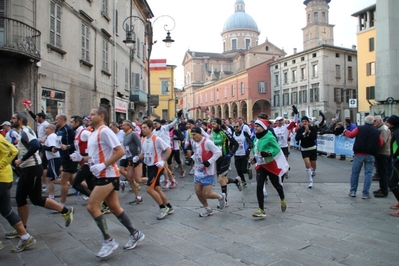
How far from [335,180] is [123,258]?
7.95m

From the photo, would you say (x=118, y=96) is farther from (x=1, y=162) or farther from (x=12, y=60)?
(x=1, y=162)

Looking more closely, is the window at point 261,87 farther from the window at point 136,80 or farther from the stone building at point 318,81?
the window at point 136,80

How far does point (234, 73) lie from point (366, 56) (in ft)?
123

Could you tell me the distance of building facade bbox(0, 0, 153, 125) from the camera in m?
11.4

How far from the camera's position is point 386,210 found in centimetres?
683

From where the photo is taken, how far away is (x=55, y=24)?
13594 millimetres

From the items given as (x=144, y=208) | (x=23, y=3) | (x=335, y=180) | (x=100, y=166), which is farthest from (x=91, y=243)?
(x=23, y=3)

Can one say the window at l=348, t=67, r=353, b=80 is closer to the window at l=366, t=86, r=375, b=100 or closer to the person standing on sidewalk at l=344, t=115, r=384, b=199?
the window at l=366, t=86, r=375, b=100

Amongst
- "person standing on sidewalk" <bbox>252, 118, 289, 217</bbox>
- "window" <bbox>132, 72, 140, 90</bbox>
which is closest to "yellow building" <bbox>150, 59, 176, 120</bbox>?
"window" <bbox>132, 72, 140, 90</bbox>

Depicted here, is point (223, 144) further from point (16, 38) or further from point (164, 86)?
point (164, 86)

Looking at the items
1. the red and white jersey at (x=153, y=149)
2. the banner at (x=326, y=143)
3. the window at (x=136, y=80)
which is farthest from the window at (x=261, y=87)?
the red and white jersey at (x=153, y=149)

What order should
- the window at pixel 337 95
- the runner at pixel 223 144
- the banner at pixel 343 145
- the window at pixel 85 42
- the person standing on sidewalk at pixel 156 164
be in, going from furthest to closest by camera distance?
the window at pixel 337 95
the window at pixel 85 42
the banner at pixel 343 145
the runner at pixel 223 144
the person standing on sidewalk at pixel 156 164

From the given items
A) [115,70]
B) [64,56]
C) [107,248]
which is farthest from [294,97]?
[107,248]

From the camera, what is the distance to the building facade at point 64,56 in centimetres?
1140
